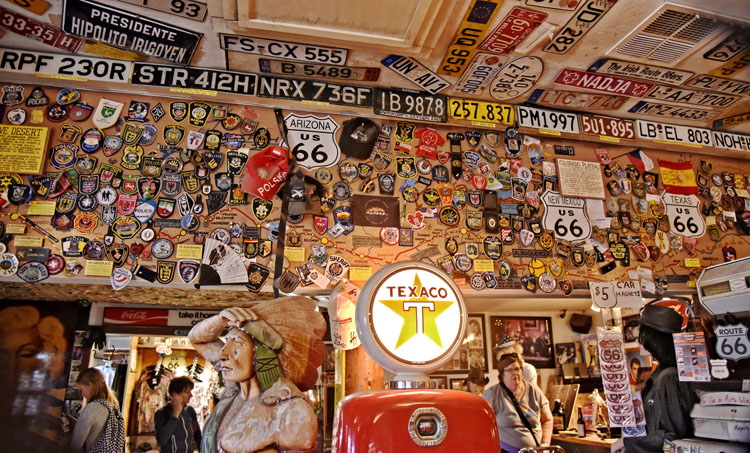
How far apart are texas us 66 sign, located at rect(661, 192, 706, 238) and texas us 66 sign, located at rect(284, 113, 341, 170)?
283 cm

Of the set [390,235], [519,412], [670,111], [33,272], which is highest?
[670,111]

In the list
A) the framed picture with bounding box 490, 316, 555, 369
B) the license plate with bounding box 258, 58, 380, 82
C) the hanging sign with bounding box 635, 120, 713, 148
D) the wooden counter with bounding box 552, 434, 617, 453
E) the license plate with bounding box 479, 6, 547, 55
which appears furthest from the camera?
the framed picture with bounding box 490, 316, 555, 369

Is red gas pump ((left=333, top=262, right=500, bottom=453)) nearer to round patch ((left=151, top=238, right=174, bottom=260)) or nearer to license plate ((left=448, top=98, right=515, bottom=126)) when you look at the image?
round patch ((left=151, top=238, right=174, bottom=260))

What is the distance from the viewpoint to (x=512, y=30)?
125 inches

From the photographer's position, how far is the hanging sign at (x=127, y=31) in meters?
2.97

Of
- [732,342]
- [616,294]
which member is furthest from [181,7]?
[732,342]

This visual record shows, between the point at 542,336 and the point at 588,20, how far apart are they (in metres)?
3.60

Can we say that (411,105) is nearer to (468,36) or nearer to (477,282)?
(468,36)

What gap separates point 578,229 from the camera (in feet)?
12.9

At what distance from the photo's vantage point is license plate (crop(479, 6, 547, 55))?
304 centimetres

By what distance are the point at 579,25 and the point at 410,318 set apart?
2.29 meters

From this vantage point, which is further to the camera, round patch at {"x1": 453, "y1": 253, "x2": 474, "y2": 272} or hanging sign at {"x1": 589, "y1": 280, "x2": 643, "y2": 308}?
hanging sign at {"x1": 589, "y1": 280, "x2": 643, "y2": 308}

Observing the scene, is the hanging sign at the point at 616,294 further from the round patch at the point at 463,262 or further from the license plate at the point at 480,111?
the license plate at the point at 480,111

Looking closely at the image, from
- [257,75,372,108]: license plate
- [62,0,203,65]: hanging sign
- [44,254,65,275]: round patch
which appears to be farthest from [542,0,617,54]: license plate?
[44,254,65,275]: round patch
